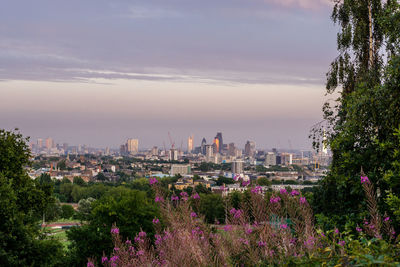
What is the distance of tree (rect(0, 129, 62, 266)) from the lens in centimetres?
1107

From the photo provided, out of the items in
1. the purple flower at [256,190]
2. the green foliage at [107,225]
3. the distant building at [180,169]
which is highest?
the purple flower at [256,190]

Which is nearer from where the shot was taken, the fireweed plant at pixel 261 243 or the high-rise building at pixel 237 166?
the fireweed plant at pixel 261 243

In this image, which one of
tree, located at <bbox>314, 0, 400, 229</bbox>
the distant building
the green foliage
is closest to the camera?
tree, located at <bbox>314, 0, 400, 229</bbox>

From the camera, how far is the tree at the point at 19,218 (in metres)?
11.1

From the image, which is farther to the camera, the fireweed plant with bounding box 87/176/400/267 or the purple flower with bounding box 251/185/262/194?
the purple flower with bounding box 251/185/262/194

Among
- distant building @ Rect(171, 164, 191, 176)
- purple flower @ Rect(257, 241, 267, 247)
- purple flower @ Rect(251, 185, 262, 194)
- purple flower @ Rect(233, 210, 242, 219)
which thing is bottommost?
distant building @ Rect(171, 164, 191, 176)

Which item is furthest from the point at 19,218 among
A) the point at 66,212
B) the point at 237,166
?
the point at 237,166

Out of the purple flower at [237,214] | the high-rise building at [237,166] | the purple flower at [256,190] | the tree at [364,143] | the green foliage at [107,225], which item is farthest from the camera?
the high-rise building at [237,166]

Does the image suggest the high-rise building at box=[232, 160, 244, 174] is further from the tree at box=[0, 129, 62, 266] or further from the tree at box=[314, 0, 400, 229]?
the tree at box=[314, 0, 400, 229]

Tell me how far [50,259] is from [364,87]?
884 cm

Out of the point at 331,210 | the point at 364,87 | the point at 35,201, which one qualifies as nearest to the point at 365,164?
the point at 331,210

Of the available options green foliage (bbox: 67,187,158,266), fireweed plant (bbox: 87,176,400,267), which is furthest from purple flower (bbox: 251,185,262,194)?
green foliage (bbox: 67,187,158,266)

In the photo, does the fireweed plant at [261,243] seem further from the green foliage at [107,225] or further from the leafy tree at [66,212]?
the leafy tree at [66,212]

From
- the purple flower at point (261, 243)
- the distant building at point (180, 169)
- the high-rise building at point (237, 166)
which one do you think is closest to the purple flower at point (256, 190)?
the purple flower at point (261, 243)
